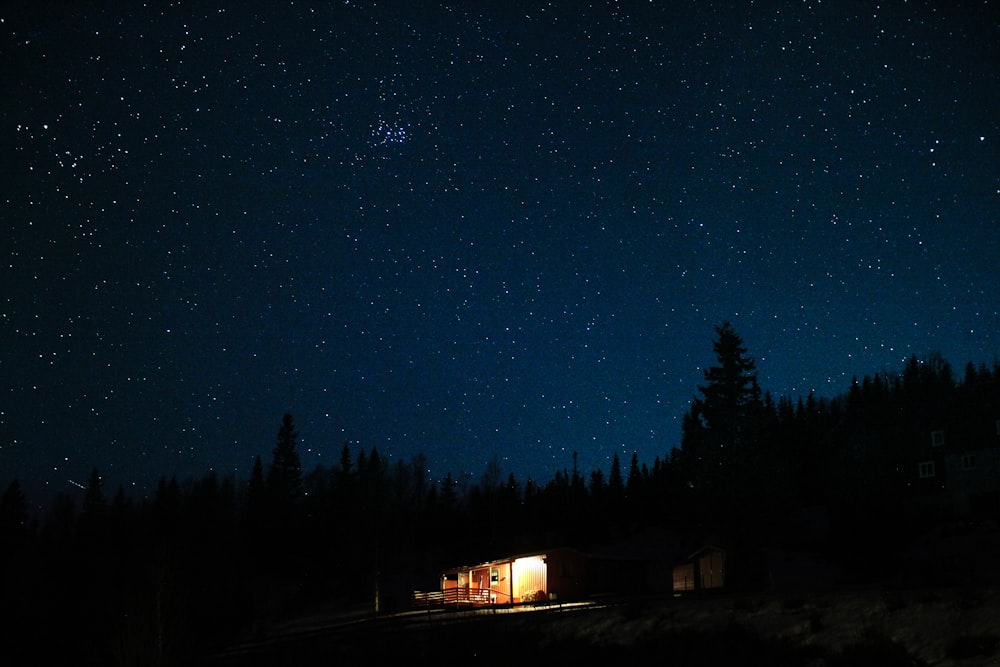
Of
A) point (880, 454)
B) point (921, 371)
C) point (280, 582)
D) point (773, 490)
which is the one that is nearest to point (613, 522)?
point (880, 454)

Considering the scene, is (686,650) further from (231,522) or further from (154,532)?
(231,522)

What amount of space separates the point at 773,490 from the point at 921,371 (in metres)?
87.9

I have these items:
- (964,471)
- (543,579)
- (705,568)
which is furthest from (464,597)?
(964,471)

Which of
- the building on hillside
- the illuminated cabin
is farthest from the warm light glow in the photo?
the building on hillside

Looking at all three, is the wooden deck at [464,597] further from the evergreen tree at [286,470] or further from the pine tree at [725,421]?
the evergreen tree at [286,470]

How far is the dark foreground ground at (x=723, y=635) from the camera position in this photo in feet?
57.6

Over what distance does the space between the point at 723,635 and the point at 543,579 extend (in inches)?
1113

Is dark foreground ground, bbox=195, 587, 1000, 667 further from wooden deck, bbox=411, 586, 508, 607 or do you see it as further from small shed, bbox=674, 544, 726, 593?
small shed, bbox=674, 544, 726, 593

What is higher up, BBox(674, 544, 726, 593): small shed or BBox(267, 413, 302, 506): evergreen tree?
BBox(267, 413, 302, 506): evergreen tree

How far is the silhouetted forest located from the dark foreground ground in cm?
1152

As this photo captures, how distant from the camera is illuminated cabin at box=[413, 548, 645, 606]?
49.6 meters

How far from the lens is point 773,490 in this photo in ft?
155

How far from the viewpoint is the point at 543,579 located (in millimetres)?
49438

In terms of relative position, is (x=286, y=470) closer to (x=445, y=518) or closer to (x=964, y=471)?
(x=445, y=518)
